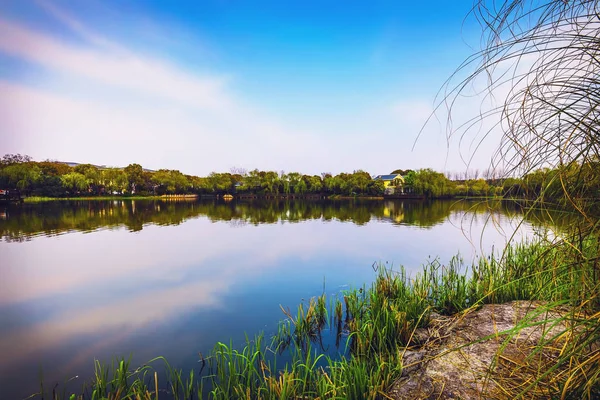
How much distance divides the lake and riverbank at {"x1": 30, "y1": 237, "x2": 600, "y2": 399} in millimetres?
577

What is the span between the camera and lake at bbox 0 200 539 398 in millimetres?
7070

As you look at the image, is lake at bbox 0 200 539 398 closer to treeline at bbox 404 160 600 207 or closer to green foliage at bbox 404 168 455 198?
treeline at bbox 404 160 600 207

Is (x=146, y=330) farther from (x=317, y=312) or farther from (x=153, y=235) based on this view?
(x=153, y=235)

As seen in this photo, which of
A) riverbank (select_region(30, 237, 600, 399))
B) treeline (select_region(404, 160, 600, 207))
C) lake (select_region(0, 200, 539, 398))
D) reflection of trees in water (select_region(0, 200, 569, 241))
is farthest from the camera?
reflection of trees in water (select_region(0, 200, 569, 241))

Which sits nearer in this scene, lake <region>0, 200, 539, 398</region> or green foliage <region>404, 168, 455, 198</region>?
lake <region>0, 200, 539, 398</region>

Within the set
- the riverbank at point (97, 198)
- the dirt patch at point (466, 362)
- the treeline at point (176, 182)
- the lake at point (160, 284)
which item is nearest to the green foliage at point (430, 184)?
the treeline at point (176, 182)

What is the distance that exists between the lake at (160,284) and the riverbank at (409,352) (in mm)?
577

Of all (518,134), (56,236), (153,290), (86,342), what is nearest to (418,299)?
(518,134)

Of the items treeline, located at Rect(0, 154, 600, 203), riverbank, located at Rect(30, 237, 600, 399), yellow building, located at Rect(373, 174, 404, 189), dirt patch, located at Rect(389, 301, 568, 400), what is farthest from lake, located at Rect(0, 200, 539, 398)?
yellow building, located at Rect(373, 174, 404, 189)

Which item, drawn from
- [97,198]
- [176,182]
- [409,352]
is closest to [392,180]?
[176,182]

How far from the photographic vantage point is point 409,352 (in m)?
5.20

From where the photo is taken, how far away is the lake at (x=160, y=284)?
23.2 ft

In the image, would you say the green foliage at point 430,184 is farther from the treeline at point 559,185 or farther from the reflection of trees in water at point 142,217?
the treeline at point 559,185

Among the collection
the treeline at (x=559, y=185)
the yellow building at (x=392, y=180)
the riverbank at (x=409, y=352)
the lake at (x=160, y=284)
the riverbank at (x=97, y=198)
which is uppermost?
the yellow building at (x=392, y=180)
